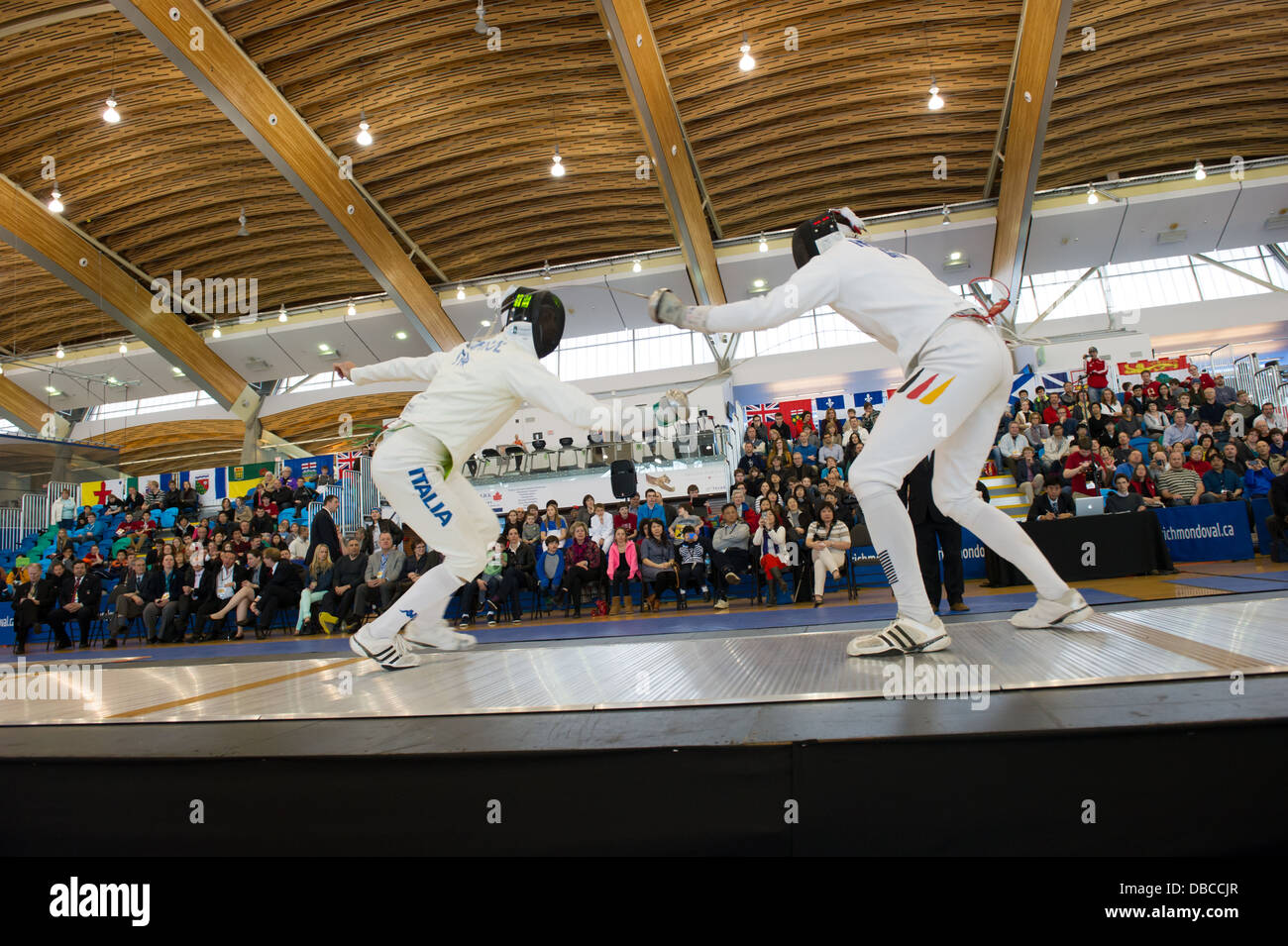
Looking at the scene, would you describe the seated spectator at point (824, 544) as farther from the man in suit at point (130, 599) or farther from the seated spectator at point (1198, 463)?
the man in suit at point (130, 599)

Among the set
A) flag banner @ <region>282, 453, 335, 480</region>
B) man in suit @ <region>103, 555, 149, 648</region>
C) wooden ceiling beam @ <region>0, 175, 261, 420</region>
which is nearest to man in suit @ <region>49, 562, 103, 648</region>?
man in suit @ <region>103, 555, 149, 648</region>

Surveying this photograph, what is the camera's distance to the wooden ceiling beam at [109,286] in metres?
15.2

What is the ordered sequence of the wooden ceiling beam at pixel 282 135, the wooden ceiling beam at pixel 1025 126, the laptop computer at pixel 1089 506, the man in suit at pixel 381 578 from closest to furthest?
1. the laptop computer at pixel 1089 506
2. the man in suit at pixel 381 578
3. the wooden ceiling beam at pixel 282 135
4. the wooden ceiling beam at pixel 1025 126

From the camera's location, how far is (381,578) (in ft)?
28.9

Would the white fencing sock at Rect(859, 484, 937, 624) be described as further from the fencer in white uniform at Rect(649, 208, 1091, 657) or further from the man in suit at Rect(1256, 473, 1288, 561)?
the man in suit at Rect(1256, 473, 1288, 561)

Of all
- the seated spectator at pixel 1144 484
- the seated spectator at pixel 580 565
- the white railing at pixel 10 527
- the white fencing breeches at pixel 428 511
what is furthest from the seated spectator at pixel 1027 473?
the white railing at pixel 10 527

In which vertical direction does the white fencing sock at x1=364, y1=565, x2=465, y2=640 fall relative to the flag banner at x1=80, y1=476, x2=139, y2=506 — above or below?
below

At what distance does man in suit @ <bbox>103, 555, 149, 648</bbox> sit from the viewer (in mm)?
9836

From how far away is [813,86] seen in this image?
14.5 m

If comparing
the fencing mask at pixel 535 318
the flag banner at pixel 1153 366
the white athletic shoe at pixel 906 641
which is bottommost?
the white athletic shoe at pixel 906 641

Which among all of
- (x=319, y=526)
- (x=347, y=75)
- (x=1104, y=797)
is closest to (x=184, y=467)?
(x=347, y=75)

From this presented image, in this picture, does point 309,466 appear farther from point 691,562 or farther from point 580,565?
point 691,562

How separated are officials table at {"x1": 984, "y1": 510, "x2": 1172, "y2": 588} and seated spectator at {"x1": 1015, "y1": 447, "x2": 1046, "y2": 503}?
10.1 feet

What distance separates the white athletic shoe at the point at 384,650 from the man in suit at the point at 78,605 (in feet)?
29.2
